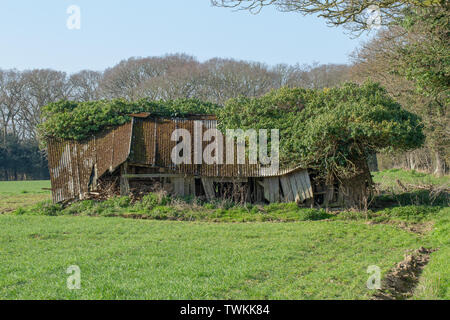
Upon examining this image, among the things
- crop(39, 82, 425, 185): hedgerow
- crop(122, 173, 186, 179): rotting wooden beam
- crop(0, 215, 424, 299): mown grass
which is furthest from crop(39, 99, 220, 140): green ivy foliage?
crop(0, 215, 424, 299): mown grass

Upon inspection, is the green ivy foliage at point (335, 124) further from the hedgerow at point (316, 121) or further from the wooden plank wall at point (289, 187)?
the wooden plank wall at point (289, 187)

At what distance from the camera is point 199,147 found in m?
23.4

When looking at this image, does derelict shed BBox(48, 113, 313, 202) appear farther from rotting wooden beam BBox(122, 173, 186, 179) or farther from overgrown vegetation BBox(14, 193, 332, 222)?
overgrown vegetation BBox(14, 193, 332, 222)

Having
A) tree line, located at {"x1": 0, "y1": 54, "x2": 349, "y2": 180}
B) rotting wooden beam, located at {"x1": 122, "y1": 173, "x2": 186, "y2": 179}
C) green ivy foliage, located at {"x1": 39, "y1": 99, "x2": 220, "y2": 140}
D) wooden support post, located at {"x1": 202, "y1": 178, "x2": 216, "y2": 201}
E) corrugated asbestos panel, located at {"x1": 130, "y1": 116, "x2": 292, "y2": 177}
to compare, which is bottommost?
wooden support post, located at {"x1": 202, "y1": 178, "x2": 216, "y2": 201}

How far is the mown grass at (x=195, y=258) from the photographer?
8.40m

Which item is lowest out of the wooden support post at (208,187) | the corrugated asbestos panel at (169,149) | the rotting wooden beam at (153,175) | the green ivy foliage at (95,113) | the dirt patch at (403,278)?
the dirt patch at (403,278)

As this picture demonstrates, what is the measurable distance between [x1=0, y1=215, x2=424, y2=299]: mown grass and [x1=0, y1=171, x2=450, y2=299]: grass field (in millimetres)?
27

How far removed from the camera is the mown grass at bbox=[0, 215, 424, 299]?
→ 840 centimetres

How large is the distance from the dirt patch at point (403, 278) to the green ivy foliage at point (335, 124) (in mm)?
8275

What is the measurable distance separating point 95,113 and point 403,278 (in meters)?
19.3

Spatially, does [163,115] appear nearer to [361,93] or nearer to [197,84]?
[361,93]

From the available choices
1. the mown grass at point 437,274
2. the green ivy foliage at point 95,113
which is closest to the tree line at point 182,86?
the green ivy foliage at point 95,113
